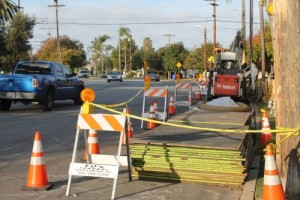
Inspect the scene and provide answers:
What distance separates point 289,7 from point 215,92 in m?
17.6

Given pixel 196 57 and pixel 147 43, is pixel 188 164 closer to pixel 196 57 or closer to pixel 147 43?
pixel 196 57

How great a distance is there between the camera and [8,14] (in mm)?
43125

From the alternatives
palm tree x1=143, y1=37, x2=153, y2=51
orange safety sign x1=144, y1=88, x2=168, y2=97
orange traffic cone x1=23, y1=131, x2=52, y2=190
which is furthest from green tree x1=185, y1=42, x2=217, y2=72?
orange traffic cone x1=23, y1=131, x2=52, y2=190

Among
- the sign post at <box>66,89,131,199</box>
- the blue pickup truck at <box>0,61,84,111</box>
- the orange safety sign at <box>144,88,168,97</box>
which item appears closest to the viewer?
the sign post at <box>66,89,131,199</box>

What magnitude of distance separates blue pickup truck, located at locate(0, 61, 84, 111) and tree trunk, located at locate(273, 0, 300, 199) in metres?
12.3

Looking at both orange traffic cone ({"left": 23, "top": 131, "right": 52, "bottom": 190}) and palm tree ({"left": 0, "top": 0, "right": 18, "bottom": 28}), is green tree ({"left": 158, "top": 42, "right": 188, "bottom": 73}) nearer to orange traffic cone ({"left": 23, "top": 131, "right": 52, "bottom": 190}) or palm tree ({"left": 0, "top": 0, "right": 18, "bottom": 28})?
palm tree ({"left": 0, "top": 0, "right": 18, "bottom": 28})

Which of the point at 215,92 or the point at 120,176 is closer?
the point at 120,176

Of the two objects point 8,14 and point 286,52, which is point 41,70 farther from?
point 8,14

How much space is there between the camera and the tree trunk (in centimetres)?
630

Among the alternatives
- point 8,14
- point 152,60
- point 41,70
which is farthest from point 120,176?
point 152,60

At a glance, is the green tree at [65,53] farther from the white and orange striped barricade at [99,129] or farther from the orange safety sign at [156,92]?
the white and orange striped barricade at [99,129]

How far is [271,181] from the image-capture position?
5594mm

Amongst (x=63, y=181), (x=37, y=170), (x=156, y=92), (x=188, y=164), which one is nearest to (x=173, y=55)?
(x=156, y=92)

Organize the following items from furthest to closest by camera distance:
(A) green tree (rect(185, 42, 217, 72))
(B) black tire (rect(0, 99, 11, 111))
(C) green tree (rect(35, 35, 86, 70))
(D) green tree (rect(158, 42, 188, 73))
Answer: (D) green tree (rect(158, 42, 188, 73)), (A) green tree (rect(185, 42, 217, 72)), (C) green tree (rect(35, 35, 86, 70)), (B) black tire (rect(0, 99, 11, 111))
